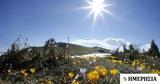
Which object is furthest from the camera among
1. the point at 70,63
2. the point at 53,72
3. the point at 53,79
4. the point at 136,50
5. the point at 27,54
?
the point at 136,50

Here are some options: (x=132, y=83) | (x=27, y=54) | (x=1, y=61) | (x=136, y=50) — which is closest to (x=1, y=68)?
(x=1, y=61)

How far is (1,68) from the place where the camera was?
9430mm

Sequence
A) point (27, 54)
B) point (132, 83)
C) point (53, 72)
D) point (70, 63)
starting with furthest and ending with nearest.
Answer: point (27, 54) < point (70, 63) < point (53, 72) < point (132, 83)

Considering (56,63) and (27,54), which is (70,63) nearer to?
(56,63)

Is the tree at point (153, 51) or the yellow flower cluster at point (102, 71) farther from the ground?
the tree at point (153, 51)

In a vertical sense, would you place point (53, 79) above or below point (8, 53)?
below

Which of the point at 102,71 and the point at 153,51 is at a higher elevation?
the point at 153,51

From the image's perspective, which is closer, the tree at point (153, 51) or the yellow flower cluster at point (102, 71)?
the yellow flower cluster at point (102, 71)

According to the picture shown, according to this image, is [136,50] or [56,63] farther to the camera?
[136,50]

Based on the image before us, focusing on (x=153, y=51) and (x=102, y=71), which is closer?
(x=102, y=71)

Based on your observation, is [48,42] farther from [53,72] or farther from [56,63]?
[53,72]

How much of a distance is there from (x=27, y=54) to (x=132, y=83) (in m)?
6.28

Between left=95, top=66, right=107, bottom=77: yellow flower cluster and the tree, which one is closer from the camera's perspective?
left=95, top=66, right=107, bottom=77: yellow flower cluster

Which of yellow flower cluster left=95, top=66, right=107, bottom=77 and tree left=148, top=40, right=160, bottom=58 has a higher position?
tree left=148, top=40, right=160, bottom=58
